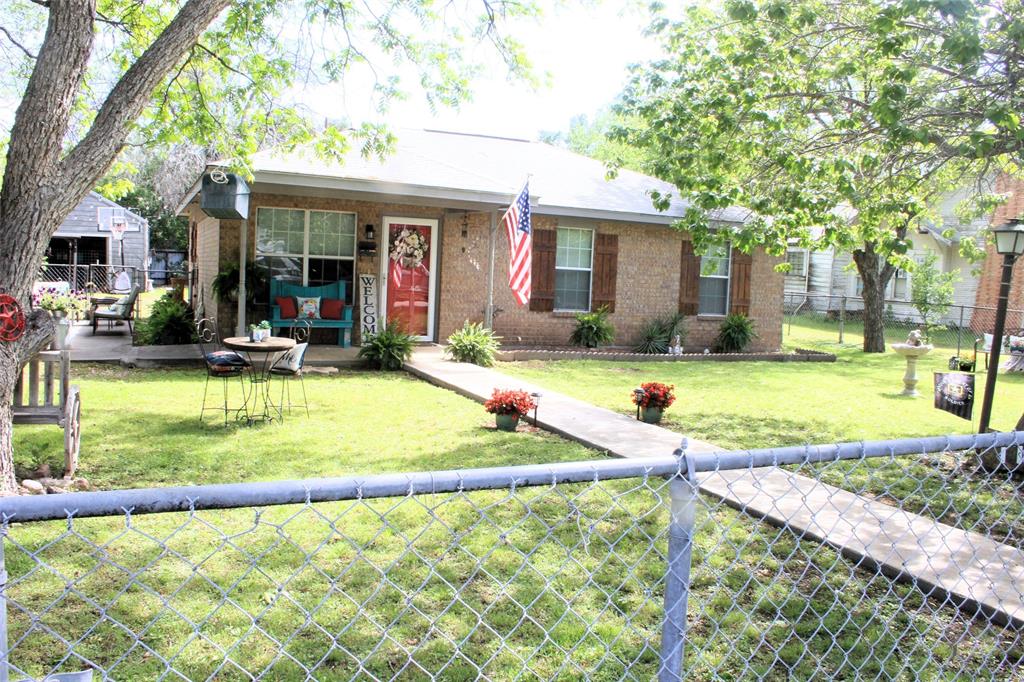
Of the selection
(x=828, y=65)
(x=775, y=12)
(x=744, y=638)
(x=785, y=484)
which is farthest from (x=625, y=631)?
(x=828, y=65)

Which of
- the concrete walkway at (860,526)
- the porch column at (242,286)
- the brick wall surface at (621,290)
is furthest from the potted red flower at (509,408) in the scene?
the brick wall surface at (621,290)

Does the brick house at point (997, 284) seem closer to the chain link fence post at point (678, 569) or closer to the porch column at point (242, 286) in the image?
the porch column at point (242, 286)

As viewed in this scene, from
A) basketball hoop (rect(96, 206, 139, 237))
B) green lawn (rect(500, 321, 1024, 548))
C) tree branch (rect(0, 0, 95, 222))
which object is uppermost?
basketball hoop (rect(96, 206, 139, 237))

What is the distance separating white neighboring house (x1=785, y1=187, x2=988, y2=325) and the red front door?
43.5 ft

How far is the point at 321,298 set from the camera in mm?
15016

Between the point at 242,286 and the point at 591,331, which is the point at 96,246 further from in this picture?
the point at 591,331

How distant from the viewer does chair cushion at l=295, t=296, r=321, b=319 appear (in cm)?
1477

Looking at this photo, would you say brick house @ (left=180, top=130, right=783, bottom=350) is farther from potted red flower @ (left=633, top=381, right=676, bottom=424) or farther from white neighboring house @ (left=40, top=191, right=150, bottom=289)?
white neighboring house @ (left=40, top=191, right=150, bottom=289)

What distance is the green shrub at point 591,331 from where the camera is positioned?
17.2 meters

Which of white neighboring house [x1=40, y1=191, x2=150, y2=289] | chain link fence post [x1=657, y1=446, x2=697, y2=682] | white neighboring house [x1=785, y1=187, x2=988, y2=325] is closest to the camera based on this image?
chain link fence post [x1=657, y1=446, x2=697, y2=682]

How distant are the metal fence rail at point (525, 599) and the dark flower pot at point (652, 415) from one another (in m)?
3.63

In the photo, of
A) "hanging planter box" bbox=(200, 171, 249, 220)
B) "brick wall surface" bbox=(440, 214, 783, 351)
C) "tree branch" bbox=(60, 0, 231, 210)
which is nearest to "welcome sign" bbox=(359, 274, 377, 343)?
"brick wall surface" bbox=(440, 214, 783, 351)

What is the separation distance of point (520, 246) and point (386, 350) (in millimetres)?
2789

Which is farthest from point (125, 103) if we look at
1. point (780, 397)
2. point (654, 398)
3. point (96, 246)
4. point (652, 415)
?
point (96, 246)
